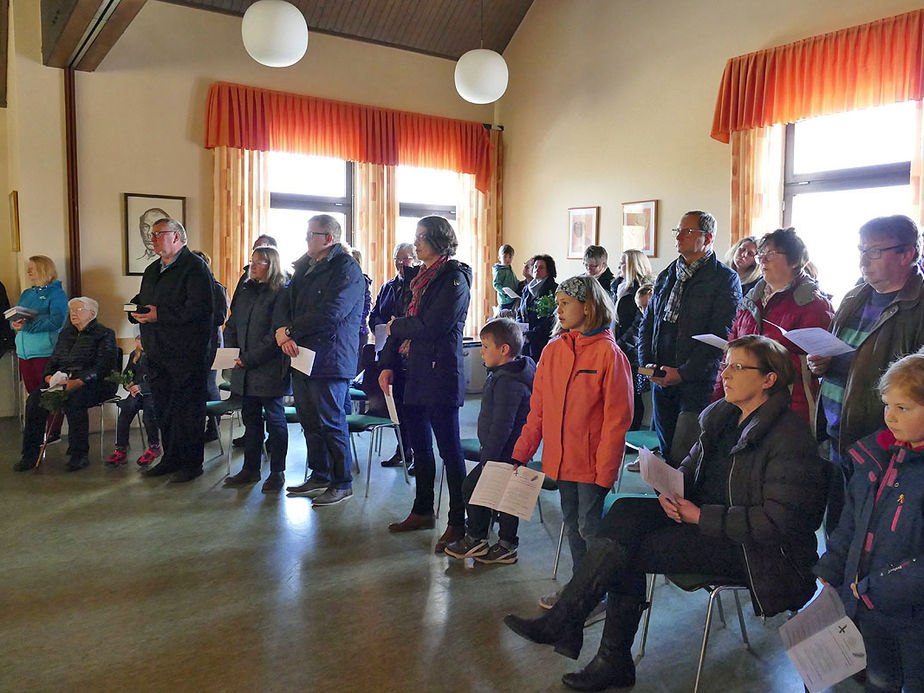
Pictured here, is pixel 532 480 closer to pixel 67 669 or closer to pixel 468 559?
pixel 468 559

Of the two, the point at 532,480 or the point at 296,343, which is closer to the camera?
the point at 532,480

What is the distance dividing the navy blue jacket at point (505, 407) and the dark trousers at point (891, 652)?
1.45 metres

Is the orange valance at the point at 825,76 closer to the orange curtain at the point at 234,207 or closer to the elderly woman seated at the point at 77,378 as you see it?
the orange curtain at the point at 234,207

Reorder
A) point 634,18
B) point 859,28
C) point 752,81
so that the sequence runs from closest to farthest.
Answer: point 859,28 → point 752,81 → point 634,18

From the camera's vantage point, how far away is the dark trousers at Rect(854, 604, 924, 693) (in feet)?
5.60

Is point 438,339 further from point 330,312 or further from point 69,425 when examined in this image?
point 69,425

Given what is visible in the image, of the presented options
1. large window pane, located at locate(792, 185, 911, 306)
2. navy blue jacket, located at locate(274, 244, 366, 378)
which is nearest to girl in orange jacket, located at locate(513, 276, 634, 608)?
navy blue jacket, located at locate(274, 244, 366, 378)

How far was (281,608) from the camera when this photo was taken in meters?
2.70

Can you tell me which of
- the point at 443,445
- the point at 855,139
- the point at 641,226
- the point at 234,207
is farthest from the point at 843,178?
the point at 234,207

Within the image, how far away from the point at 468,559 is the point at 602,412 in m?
1.07

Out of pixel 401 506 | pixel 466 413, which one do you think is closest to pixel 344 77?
pixel 466 413

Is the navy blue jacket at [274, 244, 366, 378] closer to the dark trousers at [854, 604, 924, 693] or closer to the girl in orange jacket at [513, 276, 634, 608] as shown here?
the girl in orange jacket at [513, 276, 634, 608]

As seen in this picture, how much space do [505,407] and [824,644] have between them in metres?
1.49

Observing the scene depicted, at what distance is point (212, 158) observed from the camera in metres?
6.27
